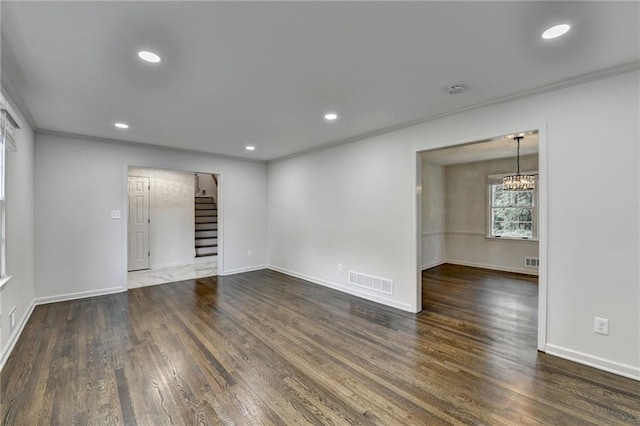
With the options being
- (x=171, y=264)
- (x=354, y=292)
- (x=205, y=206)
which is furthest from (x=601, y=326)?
(x=205, y=206)

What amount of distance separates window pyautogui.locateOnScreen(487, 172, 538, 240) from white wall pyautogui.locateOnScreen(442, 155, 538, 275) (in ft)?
0.41

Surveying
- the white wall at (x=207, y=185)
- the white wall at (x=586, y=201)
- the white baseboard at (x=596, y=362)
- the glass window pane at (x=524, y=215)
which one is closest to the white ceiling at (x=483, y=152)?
the glass window pane at (x=524, y=215)

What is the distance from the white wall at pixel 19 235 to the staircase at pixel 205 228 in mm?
4342

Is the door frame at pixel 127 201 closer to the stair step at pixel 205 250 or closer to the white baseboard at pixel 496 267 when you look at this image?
the stair step at pixel 205 250

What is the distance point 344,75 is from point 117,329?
12.1ft

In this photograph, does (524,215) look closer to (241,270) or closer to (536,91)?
(536,91)

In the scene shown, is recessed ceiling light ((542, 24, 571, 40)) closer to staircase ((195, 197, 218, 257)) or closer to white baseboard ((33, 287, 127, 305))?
white baseboard ((33, 287, 127, 305))

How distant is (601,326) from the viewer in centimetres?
246

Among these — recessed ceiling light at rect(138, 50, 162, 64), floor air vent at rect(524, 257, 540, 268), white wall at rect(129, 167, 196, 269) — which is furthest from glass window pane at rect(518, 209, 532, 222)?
white wall at rect(129, 167, 196, 269)

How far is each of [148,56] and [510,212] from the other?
7.32m

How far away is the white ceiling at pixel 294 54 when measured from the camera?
1.70 metres

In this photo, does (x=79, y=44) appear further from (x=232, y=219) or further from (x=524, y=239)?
(x=524, y=239)

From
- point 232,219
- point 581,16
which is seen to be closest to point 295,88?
point 581,16

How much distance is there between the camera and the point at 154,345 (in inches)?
114
